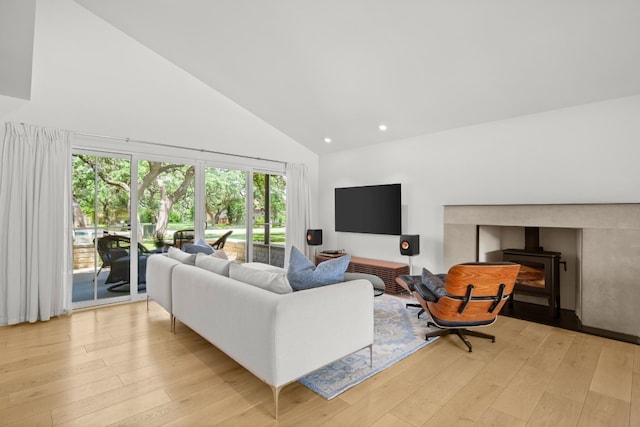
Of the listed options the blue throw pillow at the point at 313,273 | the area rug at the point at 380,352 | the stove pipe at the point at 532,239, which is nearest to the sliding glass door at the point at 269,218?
the area rug at the point at 380,352

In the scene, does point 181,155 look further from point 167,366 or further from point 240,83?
point 167,366

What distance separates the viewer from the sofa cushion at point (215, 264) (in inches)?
110

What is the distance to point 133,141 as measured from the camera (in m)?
4.47

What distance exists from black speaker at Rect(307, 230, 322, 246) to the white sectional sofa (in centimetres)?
340

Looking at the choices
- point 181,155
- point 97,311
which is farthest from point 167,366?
point 181,155

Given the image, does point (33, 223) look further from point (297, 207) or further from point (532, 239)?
point (532, 239)

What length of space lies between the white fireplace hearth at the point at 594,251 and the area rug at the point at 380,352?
5.31 feet

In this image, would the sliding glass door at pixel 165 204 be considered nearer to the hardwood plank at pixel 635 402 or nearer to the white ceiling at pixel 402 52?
the white ceiling at pixel 402 52

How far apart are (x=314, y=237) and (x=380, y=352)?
3453 millimetres

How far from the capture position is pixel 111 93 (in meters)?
4.25

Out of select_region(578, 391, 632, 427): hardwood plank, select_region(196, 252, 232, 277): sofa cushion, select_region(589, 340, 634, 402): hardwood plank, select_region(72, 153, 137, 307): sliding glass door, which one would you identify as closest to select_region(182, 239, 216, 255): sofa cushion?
select_region(196, 252, 232, 277): sofa cushion

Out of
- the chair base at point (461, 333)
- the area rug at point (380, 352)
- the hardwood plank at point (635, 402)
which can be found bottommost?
the hardwood plank at point (635, 402)

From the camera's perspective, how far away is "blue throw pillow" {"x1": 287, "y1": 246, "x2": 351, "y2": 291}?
2.42m

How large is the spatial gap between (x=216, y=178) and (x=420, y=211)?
334cm
